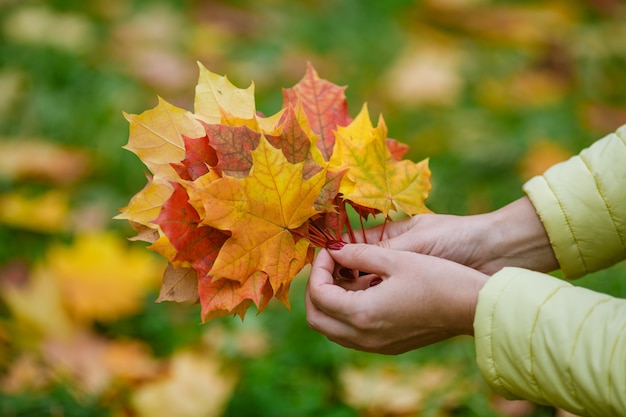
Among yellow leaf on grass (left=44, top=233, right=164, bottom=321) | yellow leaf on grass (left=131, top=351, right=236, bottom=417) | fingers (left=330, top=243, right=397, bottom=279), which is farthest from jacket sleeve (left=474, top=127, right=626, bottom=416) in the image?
yellow leaf on grass (left=44, top=233, right=164, bottom=321)

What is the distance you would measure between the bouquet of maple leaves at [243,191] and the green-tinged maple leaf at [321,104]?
4 cm

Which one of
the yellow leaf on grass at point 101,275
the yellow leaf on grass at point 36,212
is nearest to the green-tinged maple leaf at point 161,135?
the yellow leaf on grass at point 101,275

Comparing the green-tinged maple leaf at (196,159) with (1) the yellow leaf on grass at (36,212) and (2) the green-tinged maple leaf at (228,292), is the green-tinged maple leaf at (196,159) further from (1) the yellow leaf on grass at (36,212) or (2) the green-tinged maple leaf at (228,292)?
(1) the yellow leaf on grass at (36,212)

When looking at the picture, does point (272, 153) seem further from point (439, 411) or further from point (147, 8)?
point (147, 8)

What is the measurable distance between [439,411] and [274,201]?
0.80m

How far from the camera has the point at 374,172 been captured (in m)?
1.23

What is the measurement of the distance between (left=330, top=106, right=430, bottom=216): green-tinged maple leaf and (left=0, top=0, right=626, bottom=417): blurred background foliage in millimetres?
646

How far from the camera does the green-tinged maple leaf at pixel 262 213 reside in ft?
3.61

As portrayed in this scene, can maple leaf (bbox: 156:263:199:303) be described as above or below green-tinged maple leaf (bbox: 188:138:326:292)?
below

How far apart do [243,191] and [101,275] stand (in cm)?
109

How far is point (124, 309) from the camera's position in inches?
78.0

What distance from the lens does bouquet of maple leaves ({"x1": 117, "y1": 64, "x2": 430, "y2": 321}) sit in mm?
1117

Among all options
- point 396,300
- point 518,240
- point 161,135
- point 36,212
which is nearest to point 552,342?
point 396,300

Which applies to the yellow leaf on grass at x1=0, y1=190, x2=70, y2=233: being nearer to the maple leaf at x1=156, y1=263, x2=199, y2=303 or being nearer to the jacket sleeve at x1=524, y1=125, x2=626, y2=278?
the maple leaf at x1=156, y1=263, x2=199, y2=303
